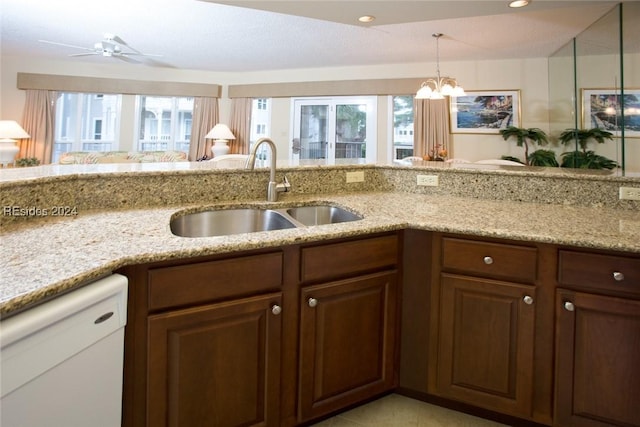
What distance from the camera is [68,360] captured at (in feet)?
2.94

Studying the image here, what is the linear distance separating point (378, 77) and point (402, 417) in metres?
5.86

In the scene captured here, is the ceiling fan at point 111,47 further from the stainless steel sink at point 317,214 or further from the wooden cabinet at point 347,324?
the wooden cabinet at point 347,324

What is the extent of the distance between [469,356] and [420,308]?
26 centimetres

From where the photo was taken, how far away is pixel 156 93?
7.37 metres

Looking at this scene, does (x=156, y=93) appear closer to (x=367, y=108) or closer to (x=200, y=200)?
(x=367, y=108)

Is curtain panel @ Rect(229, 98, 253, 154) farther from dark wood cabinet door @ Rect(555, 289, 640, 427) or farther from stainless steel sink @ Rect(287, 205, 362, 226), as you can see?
dark wood cabinet door @ Rect(555, 289, 640, 427)

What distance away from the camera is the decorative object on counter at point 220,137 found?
722 centimetres

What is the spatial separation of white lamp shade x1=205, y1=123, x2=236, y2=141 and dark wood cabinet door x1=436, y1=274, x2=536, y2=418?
20.4ft

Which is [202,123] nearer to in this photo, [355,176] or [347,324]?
[355,176]

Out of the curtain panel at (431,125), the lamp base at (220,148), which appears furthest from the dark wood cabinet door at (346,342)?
the lamp base at (220,148)

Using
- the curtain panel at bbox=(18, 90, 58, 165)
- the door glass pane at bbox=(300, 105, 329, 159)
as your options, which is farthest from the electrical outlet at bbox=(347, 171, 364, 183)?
the curtain panel at bbox=(18, 90, 58, 165)

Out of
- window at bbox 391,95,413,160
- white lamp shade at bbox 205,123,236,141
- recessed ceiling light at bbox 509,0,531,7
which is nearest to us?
recessed ceiling light at bbox 509,0,531,7

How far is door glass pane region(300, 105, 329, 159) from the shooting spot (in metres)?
7.21

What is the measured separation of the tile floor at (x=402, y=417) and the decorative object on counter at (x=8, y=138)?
256 inches
